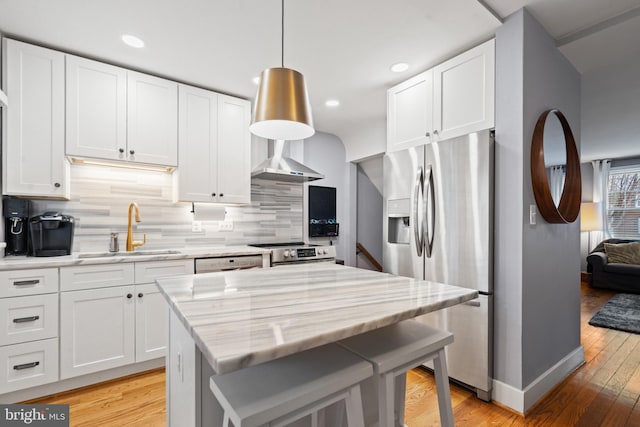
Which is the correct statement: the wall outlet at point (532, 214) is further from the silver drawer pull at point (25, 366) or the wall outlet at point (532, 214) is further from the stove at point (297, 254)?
the silver drawer pull at point (25, 366)

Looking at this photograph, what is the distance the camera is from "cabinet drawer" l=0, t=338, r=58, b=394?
1.92 metres

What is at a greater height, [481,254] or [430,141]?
[430,141]

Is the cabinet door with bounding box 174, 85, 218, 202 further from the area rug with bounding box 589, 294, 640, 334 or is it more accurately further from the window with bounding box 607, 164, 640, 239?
the window with bounding box 607, 164, 640, 239

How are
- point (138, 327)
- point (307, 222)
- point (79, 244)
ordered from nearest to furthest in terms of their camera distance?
point (138, 327), point (79, 244), point (307, 222)

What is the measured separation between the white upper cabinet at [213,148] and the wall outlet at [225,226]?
0.36m

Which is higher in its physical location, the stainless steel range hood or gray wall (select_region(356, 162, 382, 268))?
the stainless steel range hood

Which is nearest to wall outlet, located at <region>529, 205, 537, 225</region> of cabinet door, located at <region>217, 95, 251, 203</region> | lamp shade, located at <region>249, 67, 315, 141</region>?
lamp shade, located at <region>249, 67, 315, 141</region>

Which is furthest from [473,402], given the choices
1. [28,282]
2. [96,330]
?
[28,282]

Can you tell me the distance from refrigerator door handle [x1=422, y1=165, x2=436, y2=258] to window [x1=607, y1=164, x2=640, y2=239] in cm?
656

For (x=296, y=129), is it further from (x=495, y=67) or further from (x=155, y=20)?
(x=495, y=67)

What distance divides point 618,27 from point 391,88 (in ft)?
5.21

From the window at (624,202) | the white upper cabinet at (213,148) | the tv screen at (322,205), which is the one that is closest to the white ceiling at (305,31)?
the white upper cabinet at (213,148)

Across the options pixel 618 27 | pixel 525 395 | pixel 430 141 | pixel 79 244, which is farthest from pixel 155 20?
pixel 525 395

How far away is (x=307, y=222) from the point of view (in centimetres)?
414
